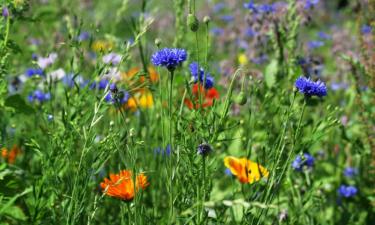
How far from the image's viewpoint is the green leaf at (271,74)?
279 centimetres

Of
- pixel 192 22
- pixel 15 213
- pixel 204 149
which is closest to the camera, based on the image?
pixel 204 149

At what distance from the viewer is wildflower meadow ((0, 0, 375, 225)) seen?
1.58m

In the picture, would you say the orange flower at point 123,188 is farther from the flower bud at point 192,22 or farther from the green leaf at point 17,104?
the green leaf at point 17,104

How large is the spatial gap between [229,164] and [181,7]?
95cm

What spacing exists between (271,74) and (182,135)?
1.31 m

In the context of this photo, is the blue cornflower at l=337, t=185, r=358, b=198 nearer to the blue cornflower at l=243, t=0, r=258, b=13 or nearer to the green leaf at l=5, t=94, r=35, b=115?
the blue cornflower at l=243, t=0, r=258, b=13

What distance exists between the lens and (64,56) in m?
4.03

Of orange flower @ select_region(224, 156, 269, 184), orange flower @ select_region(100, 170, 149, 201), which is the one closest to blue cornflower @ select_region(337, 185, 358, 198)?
orange flower @ select_region(224, 156, 269, 184)

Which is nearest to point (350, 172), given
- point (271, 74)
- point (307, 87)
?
point (271, 74)

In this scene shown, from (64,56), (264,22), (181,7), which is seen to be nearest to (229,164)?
(181,7)

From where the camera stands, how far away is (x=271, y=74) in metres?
2.83

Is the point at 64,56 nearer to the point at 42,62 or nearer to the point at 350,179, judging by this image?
the point at 42,62

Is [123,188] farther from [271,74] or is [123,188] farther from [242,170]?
[271,74]

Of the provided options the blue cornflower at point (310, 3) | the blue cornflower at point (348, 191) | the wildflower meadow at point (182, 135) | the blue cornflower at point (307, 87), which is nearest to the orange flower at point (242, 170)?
the wildflower meadow at point (182, 135)
